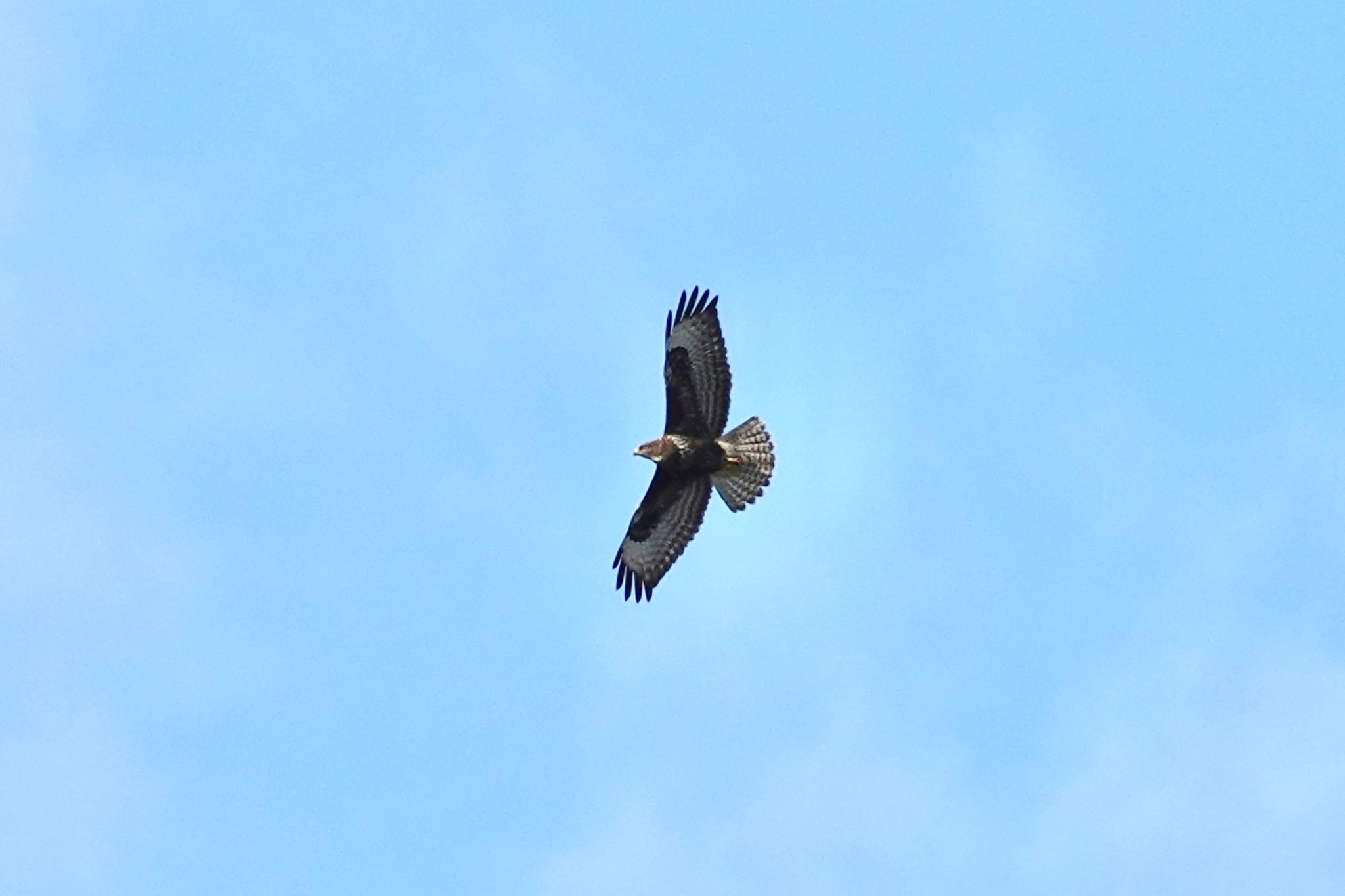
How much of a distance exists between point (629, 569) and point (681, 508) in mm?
1075

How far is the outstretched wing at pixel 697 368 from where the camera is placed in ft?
124

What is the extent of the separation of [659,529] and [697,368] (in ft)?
7.29

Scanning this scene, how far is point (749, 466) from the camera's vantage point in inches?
1513

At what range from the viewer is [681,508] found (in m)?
38.8

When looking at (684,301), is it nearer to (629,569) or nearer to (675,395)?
(675,395)

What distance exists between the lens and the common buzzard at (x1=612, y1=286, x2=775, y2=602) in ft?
124

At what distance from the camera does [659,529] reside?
3897cm

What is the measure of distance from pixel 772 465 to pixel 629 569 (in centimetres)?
227

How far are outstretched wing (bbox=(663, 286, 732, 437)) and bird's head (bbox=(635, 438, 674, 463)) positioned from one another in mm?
295

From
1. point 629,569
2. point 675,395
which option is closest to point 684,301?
point 675,395

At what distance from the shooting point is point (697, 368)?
37.9 metres

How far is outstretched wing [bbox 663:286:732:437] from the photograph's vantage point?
37812 mm

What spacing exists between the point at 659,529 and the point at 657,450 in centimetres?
134

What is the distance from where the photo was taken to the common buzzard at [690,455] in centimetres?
3791
